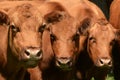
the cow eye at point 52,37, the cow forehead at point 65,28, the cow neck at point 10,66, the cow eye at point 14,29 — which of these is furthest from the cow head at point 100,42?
the cow eye at point 14,29

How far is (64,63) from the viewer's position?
863 centimetres

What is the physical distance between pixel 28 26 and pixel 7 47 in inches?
30.5

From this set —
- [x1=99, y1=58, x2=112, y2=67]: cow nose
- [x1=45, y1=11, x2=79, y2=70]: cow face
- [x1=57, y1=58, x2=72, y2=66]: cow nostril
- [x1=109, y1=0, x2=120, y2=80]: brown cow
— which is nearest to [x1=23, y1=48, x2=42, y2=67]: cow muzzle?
[x1=57, y1=58, x2=72, y2=66]: cow nostril

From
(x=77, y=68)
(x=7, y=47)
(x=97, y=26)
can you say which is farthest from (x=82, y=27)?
(x=7, y=47)

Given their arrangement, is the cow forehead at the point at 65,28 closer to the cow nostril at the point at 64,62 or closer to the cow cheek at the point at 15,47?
the cow nostril at the point at 64,62

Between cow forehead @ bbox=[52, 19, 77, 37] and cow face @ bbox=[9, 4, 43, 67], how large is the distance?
0.82 meters

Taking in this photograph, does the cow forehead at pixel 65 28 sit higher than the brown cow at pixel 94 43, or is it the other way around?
the cow forehead at pixel 65 28

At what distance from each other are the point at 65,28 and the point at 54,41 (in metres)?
0.32

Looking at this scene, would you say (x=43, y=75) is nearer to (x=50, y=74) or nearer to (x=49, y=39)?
(x=50, y=74)

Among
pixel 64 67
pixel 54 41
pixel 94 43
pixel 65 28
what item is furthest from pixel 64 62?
pixel 94 43

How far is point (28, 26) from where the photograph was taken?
809 cm

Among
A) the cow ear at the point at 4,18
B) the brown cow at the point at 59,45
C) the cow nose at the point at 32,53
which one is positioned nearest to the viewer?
the cow nose at the point at 32,53

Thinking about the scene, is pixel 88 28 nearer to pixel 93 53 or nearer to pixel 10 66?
pixel 93 53

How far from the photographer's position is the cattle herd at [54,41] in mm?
8109
